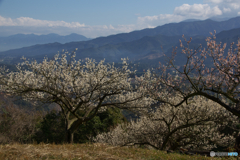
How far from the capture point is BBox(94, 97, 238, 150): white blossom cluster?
38.0 feet

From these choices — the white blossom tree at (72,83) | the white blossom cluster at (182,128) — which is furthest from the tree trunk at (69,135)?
the white blossom cluster at (182,128)

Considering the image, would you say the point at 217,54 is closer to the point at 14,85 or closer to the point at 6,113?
the point at 14,85

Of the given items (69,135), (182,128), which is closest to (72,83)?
(69,135)

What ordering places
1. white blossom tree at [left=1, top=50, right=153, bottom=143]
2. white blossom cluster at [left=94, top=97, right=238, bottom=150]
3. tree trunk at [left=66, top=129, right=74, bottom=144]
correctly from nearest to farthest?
white blossom tree at [left=1, top=50, right=153, bottom=143], tree trunk at [left=66, top=129, right=74, bottom=144], white blossom cluster at [left=94, top=97, right=238, bottom=150]

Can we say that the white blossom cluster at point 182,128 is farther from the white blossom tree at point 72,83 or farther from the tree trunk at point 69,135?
the tree trunk at point 69,135

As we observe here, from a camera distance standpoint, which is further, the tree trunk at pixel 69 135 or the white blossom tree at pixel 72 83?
the tree trunk at pixel 69 135

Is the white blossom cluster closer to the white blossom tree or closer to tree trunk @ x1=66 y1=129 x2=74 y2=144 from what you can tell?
the white blossom tree

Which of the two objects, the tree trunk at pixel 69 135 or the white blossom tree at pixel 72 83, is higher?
the white blossom tree at pixel 72 83

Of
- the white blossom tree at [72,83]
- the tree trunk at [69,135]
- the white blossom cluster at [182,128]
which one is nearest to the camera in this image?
the white blossom tree at [72,83]

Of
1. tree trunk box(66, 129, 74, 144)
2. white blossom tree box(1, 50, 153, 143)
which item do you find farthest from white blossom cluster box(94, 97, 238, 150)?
tree trunk box(66, 129, 74, 144)

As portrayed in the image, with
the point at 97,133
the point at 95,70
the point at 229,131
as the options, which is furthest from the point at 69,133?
the point at 229,131

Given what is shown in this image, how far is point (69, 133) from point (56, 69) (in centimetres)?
424

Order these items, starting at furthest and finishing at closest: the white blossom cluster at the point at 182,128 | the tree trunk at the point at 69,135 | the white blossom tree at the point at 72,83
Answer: the white blossom cluster at the point at 182,128
the tree trunk at the point at 69,135
the white blossom tree at the point at 72,83

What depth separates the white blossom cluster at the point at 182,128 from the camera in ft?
38.0
